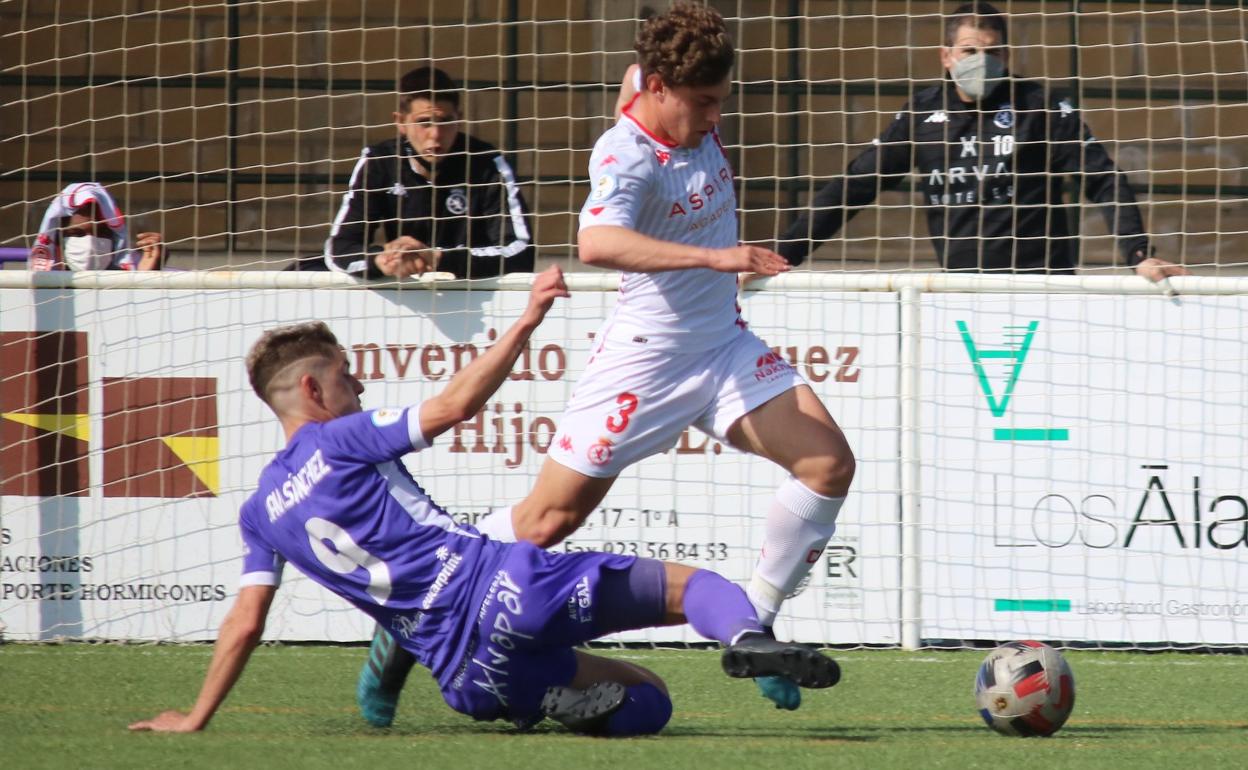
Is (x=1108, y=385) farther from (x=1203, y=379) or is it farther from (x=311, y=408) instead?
(x=311, y=408)

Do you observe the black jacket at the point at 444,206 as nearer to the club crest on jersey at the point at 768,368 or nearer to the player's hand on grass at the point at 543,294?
the club crest on jersey at the point at 768,368

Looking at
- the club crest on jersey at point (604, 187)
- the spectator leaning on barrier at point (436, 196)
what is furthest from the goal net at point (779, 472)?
the club crest on jersey at point (604, 187)

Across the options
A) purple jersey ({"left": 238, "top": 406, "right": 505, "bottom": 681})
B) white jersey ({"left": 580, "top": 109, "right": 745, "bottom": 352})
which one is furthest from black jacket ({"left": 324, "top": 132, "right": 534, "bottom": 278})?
purple jersey ({"left": 238, "top": 406, "right": 505, "bottom": 681})

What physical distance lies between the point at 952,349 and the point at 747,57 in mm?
5054

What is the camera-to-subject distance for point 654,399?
511 centimetres

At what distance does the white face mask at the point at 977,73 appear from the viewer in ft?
23.2

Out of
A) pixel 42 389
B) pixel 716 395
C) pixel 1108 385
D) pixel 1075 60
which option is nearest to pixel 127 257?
pixel 42 389

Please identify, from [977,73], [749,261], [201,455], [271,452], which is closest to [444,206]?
[271,452]

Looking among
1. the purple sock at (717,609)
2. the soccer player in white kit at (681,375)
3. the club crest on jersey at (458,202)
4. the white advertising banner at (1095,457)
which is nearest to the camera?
the purple sock at (717,609)

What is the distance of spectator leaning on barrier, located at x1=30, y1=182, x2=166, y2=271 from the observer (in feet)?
24.2

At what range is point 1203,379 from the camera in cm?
666

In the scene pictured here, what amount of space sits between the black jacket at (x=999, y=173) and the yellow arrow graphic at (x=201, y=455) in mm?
2398

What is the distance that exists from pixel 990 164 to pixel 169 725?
4115mm

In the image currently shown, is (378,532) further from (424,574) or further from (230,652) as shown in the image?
(230,652)
